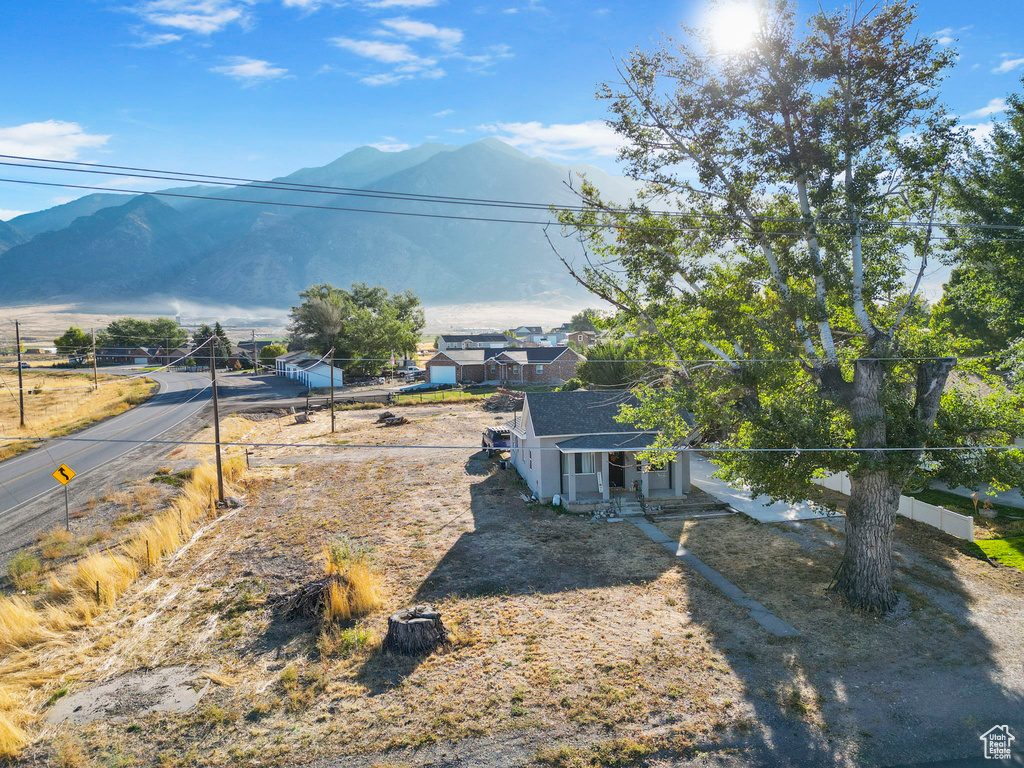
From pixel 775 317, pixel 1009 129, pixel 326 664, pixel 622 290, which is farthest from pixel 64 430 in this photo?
pixel 1009 129

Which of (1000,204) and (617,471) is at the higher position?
(1000,204)

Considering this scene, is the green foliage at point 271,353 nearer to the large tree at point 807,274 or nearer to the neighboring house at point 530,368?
the neighboring house at point 530,368

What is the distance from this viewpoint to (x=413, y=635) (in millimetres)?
13297

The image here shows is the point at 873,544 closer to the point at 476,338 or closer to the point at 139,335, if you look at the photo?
the point at 476,338

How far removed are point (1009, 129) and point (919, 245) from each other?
758 inches

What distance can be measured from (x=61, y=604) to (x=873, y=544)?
2272cm

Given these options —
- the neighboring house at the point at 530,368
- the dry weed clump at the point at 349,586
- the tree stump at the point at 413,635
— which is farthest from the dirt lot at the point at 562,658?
the neighboring house at the point at 530,368

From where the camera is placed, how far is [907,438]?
1484 cm

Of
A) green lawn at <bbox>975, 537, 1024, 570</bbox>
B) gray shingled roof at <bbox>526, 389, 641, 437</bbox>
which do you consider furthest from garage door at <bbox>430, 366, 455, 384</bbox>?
green lawn at <bbox>975, 537, 1024, 570</bbox>

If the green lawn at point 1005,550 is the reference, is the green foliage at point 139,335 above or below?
above

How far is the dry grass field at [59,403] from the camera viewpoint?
4391 centimetres

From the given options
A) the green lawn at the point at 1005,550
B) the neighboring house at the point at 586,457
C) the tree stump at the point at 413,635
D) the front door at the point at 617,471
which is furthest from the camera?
the front door at the point at 617,471

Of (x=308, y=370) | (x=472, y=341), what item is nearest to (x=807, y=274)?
(x=308, y=370)

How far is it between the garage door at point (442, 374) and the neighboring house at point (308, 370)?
1233 centimetres
